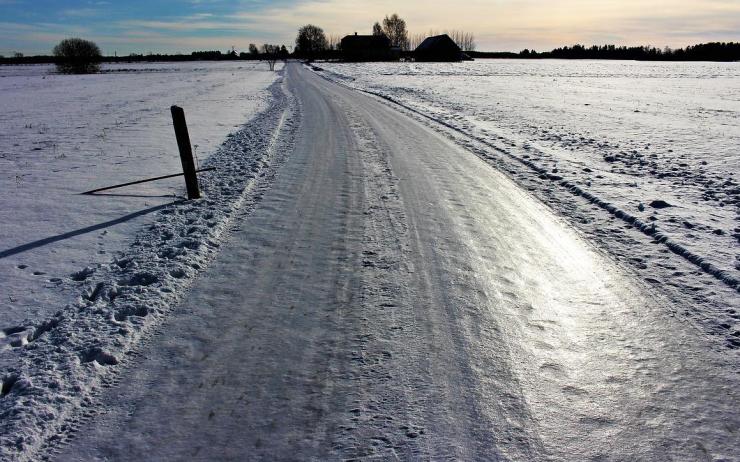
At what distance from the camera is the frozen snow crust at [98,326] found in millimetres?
2611

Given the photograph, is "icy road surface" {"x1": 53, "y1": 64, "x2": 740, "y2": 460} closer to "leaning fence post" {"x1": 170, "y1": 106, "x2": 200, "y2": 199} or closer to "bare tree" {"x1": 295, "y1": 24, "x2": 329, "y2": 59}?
"leaning fence post" {"x1": 170, "y1": 106, "x2": 200, "y2": 199}


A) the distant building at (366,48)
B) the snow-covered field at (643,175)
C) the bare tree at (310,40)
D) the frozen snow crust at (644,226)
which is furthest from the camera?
the bare tree at (310,40)

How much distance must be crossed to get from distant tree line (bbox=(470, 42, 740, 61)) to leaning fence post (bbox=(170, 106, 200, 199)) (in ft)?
343

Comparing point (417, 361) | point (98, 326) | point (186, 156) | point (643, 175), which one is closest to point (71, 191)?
point (186, 156)

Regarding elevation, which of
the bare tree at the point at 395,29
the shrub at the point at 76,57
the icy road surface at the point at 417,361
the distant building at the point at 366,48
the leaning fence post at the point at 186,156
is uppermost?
the bare tree at the point at 395,29

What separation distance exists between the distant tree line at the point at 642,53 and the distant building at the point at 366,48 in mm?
35616

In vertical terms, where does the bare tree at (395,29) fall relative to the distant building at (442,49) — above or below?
above

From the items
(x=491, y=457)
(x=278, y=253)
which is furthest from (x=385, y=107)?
(x=491, y=457)

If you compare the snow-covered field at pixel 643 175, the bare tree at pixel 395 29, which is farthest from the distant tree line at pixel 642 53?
the snow-covered field at pixel 643 175

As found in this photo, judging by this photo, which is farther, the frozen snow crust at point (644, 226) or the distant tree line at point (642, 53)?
the distant tree line at point (642, 53)

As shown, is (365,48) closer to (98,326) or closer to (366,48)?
(366,48)

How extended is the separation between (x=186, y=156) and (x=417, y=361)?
5.21m

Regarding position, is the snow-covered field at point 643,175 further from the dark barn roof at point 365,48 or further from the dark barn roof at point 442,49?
the dark barn roof at point 365,48

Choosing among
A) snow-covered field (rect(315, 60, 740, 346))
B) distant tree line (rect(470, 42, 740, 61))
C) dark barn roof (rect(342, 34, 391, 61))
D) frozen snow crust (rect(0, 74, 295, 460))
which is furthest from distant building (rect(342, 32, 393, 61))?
frozen snow crust (rect(0, 74, 295, 460))
